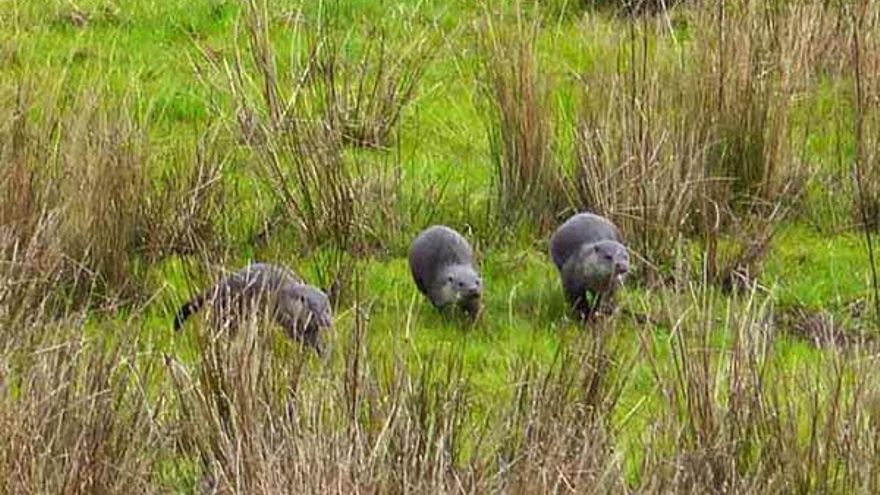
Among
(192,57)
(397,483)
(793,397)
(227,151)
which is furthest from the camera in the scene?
(192,57)

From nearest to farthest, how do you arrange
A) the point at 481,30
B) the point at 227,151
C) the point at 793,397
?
1. the point at 793,397
2. the point at 227,151
3. the point at 481,30

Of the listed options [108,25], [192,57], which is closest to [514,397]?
[192,57]

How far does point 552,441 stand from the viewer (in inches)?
189

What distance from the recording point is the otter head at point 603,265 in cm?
662

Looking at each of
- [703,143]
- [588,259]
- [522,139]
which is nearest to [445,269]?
[588,259]

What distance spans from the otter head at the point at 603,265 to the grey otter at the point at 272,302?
800mm

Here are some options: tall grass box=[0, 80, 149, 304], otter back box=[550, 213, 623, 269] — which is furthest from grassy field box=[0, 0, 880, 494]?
otter back box=[550, 213, 623, 269]

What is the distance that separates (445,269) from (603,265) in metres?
0.46

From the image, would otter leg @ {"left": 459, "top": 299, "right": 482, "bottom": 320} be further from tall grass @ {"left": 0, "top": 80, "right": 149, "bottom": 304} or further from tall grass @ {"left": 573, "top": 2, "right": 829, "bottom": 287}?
tall grass @ {"left": 0, "top": 80, "right": 149, "bottom": 304}

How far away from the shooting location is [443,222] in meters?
7.61

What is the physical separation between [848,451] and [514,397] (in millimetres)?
803

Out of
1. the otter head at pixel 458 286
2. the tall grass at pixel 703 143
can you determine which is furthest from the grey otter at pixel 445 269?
the tall grass at pixel 703 143

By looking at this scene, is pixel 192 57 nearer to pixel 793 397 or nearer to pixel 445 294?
pixel 445 294

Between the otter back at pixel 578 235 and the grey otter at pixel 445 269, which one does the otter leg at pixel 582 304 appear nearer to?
the otter back at pixel 578 235
